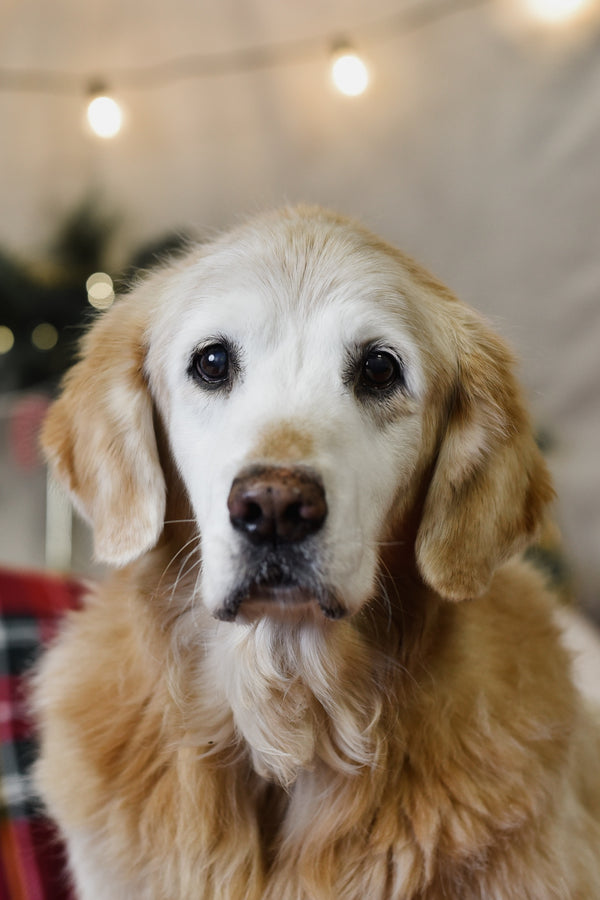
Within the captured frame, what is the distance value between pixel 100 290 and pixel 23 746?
4.69ft

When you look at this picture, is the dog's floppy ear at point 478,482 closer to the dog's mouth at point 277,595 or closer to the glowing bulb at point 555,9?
the dog's mouth at point 277,595

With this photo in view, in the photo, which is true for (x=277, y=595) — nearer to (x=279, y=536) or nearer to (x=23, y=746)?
(x=279, y=536)

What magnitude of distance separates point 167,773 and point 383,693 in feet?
1.21

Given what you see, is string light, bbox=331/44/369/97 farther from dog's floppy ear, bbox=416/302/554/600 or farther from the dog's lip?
the dog's lip

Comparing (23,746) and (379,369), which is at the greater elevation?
Result: (379,369)

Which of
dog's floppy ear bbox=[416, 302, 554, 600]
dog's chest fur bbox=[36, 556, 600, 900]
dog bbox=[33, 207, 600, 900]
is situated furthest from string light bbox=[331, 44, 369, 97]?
dog's chest fur bbox=[36, 556, 600, 900]

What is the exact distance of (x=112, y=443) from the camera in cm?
140

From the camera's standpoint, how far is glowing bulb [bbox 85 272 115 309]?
2.66 meters

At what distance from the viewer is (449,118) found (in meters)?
3.26

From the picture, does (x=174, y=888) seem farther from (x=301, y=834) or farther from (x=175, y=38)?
(x=175, y=38)

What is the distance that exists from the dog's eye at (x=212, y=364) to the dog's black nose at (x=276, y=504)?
0.31 m

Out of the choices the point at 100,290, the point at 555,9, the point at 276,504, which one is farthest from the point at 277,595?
the point at 555,9

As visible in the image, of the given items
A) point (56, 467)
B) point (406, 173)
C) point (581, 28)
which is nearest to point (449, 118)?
point (406, 173)

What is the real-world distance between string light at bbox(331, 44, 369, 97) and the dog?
1.79m
